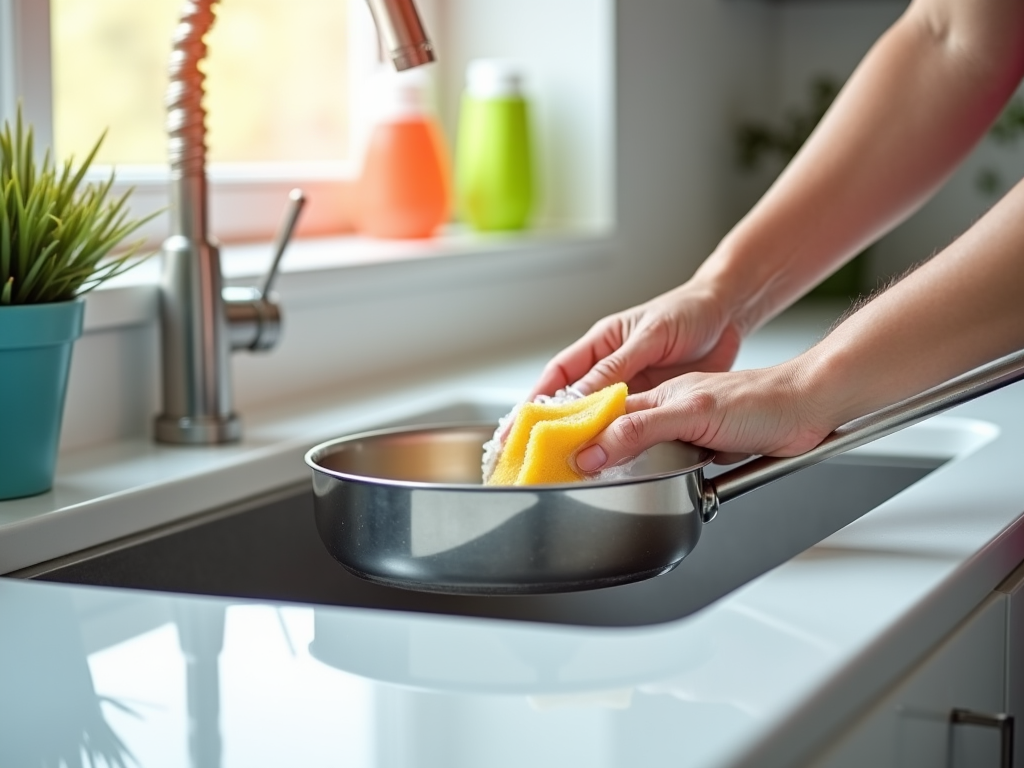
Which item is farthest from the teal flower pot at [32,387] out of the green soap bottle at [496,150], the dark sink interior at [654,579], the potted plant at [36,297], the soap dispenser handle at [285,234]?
the green soap bottle at [496,150]

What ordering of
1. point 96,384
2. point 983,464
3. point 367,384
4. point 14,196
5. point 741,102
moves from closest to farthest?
point 14,196 < point 983,464 < point 96,384 < point 367,384 < point 741,102

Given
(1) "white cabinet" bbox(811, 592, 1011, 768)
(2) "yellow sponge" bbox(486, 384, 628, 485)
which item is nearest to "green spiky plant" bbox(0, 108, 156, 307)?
(2) "yellow sponge" bbox(486, 384, 628, 485)

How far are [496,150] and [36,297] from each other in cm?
97

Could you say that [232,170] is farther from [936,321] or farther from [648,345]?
[936,321]

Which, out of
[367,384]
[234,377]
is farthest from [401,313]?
[234,377]

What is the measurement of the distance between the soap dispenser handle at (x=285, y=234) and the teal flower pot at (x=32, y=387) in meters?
0.26

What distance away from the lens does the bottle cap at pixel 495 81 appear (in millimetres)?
1762

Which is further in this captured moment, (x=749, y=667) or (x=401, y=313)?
(x=401, y=313)

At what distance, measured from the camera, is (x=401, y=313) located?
5.03 ft

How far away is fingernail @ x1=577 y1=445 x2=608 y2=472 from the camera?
0.80 m

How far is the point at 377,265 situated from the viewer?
1438 millimetres

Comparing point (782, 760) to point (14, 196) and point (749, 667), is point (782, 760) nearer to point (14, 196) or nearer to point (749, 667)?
point (749, 667)

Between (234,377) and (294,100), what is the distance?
589mm

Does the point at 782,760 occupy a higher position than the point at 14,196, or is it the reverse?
the point at 14,196
